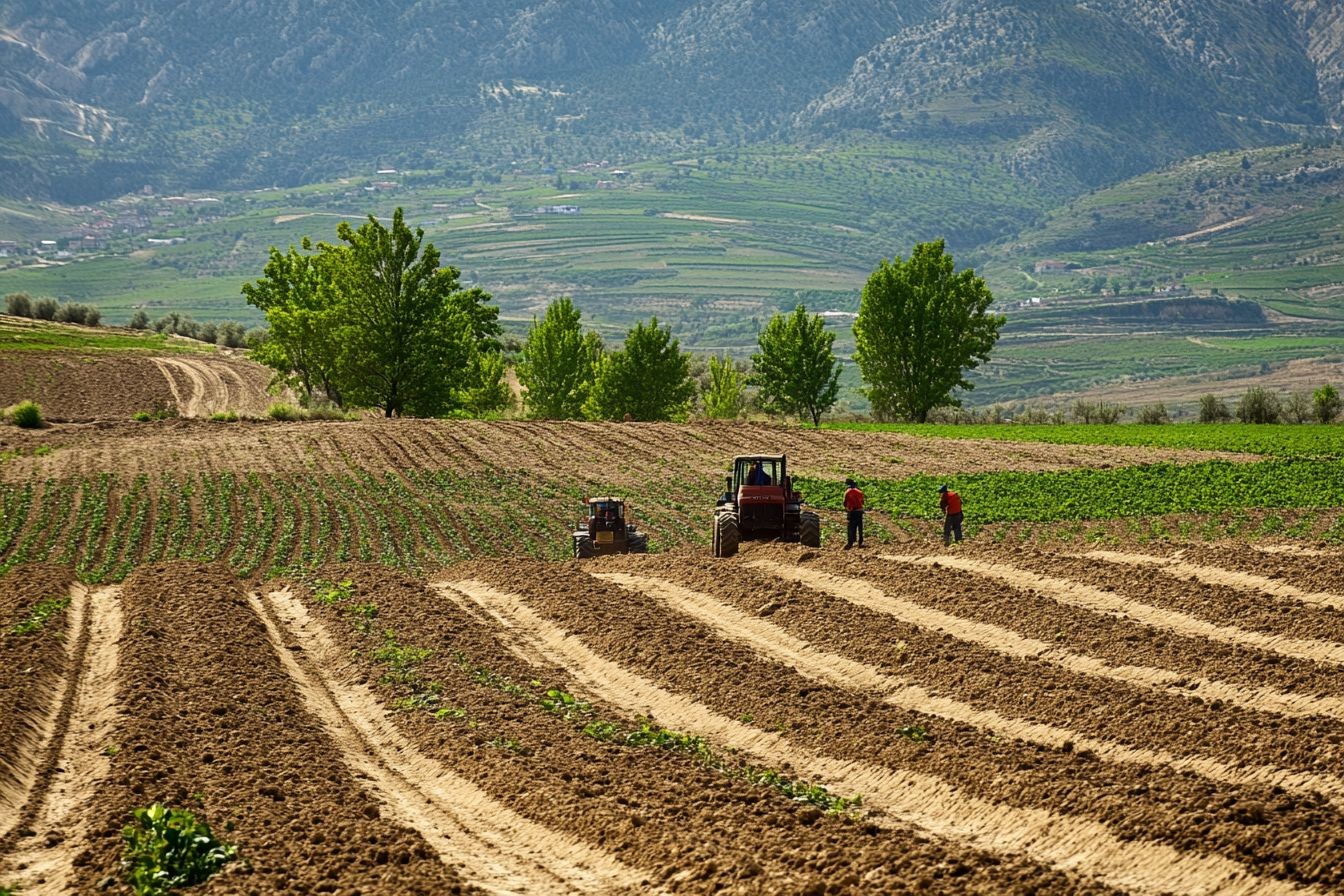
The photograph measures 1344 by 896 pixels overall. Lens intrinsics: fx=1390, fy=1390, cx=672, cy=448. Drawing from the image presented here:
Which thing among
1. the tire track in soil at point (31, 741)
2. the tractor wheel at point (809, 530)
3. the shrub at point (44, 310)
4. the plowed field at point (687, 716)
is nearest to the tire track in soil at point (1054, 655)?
the plowed field at point (687, 716)

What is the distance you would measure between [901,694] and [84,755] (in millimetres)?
11279

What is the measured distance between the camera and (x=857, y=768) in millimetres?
17125

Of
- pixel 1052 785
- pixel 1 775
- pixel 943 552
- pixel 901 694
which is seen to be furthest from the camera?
pixel 943 552

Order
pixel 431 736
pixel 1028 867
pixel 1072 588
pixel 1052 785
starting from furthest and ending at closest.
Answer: pixel 1072 588
pixel 431 736
pixel 1052 785
pixel 1028 867

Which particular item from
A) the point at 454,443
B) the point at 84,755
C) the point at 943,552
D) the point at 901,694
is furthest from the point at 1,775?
the point at 454,443

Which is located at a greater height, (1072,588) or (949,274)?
(949,274)

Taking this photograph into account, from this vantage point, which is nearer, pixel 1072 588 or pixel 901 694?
pixel 901 694

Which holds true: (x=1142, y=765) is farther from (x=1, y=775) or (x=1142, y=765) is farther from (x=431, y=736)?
(x=1, y=775)

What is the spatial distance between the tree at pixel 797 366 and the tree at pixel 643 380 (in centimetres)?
543

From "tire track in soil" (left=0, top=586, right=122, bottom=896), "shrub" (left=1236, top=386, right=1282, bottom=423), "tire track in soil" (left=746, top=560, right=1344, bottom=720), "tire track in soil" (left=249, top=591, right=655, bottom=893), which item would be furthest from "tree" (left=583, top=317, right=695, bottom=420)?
"tire track in soil" (left=249, top=591, right=655, bottom=893)

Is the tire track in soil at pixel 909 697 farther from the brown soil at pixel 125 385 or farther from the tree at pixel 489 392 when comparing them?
the tree at pixel 489 392

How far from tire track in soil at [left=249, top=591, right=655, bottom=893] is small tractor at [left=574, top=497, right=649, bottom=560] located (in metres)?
11.8

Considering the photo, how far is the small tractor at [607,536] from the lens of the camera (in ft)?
113

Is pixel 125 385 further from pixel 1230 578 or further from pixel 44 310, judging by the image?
pixel 1230 578
